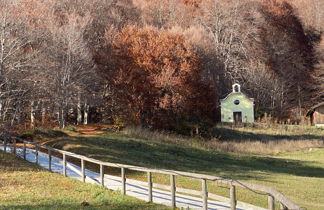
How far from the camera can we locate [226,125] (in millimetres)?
47562

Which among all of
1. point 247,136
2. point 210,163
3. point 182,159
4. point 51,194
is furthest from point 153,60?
point 51,194

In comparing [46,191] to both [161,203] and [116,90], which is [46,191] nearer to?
[161,203]

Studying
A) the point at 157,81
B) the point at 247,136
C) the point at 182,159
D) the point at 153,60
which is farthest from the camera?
the point at 247,136

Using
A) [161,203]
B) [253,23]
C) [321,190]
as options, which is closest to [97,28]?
[253,23]

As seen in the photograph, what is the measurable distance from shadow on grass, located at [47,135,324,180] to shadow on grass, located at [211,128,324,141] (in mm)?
→ 11915

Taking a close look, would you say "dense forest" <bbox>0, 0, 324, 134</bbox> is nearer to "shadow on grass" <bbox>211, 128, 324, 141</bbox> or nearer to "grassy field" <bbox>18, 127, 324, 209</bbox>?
"shadow on grass" <bbox>211, 128, 324, 141</bbox>

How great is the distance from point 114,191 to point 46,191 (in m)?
2.01

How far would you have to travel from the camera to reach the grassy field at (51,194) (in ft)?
34.2

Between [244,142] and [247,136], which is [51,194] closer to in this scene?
[244,142]

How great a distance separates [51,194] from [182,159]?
12694mm

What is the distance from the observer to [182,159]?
23984 mm

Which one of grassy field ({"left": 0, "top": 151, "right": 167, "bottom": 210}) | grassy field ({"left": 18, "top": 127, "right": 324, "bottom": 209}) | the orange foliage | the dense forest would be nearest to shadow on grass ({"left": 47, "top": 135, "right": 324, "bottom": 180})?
grassy field ({"left": 18, "top": 127, "right": 324, "bottom": 209})

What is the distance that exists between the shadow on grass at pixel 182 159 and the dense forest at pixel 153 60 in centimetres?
472

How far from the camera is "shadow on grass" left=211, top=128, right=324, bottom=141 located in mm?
39906
